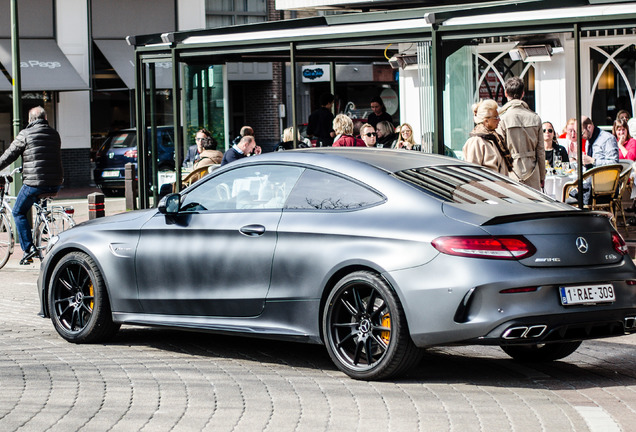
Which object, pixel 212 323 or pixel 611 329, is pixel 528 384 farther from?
pixel 212 323

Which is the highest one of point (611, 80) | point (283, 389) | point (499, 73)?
point (499, 73)

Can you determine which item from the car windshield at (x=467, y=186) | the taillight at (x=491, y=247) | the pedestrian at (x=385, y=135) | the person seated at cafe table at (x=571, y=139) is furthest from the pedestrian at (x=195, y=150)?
the taillight at (x=491, y=247)

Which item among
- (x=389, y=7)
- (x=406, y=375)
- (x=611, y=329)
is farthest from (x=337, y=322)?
(x=389, y=7)

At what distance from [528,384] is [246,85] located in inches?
1383

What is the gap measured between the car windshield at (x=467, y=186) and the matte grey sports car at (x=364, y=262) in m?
0.02

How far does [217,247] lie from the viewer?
7.87 m

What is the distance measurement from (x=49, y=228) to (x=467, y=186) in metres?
8.01

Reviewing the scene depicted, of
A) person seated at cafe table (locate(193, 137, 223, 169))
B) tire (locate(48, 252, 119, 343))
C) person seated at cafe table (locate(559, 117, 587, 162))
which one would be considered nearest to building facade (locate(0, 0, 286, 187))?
person seated at cafe table (locate(193, 137, 223, 169))

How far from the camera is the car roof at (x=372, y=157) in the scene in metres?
7.58

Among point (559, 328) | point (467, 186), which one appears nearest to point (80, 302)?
point (467, 186)

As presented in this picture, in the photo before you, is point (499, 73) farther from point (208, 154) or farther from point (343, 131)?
point (343, 131)

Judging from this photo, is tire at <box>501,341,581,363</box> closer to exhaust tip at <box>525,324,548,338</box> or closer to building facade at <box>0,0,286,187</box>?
exhaust tip at <box>525,324,548,338</box>

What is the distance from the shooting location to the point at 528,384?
7.07 metres

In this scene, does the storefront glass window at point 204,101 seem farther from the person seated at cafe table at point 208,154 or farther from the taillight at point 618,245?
the taillight at point 618,245
